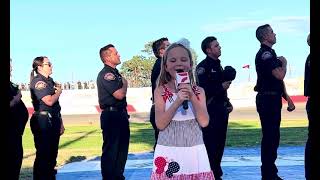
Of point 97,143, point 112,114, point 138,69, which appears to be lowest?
point 97,143

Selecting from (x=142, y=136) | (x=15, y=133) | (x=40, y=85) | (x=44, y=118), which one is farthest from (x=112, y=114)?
(x=142, y=136)

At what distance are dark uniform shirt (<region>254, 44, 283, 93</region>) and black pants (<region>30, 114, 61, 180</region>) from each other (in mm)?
2811

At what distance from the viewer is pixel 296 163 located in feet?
27.9

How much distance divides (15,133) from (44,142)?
1.27m

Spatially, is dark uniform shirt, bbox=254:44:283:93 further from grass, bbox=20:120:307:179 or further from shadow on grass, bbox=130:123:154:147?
shadow on grass, bbox=130:123:154:147

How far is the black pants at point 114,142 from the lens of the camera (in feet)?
21.8

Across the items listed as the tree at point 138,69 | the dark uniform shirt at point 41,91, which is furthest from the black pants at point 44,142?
the tree at point 138,69

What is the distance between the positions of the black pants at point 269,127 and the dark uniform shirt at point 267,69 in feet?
0.37

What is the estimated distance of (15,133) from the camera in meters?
5.39

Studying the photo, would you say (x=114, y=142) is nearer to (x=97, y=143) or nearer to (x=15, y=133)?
(x=15, y=133)

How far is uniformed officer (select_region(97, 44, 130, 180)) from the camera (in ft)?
21.7

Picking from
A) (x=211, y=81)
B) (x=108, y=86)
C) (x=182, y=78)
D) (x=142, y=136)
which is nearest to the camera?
(x=182, y=78)

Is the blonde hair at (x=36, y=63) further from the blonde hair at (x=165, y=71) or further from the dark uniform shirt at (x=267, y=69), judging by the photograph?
the blonde hair at (x=165, y=71)

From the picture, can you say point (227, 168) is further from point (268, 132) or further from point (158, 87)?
point (158, 87)
